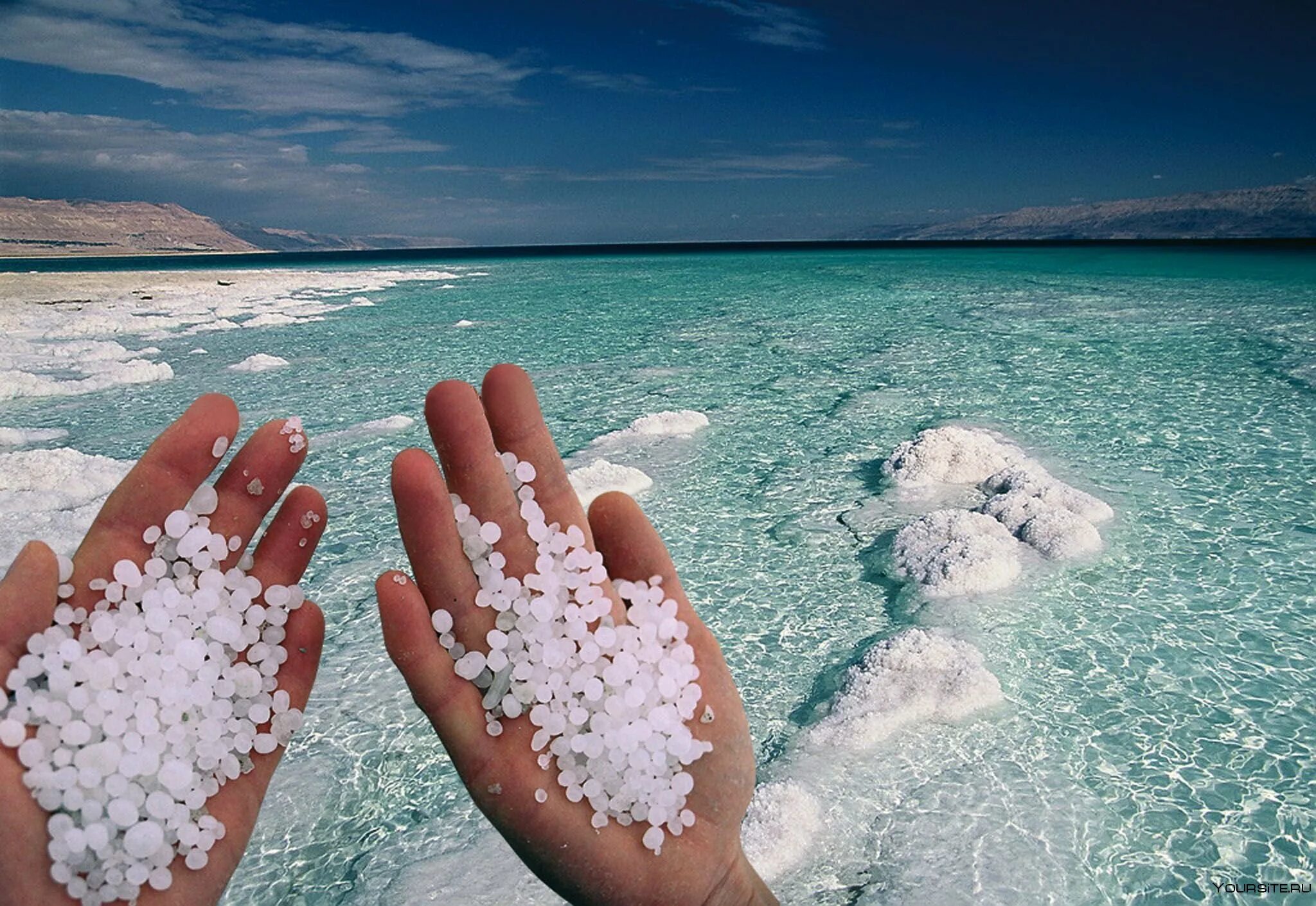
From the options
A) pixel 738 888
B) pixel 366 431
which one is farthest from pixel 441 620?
pixel 366 431

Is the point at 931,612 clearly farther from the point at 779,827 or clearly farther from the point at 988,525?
the point at 779,827

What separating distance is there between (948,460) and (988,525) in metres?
1.61

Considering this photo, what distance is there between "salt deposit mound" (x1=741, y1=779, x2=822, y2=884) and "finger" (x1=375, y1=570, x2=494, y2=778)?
1.75 m

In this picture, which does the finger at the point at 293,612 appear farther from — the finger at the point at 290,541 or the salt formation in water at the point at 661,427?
the salt formation in water at the point at 661,427

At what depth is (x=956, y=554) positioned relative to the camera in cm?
594

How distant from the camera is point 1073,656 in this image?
16.4 ft

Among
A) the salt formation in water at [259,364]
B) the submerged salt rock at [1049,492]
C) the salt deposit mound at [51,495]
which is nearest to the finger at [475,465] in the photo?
the salt deposit mound at [51,495]

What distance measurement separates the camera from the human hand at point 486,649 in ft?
6.82

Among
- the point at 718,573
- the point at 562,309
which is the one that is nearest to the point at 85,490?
the point at 718,573

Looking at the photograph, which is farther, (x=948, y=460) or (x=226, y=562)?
Result: (x=948, y=460)

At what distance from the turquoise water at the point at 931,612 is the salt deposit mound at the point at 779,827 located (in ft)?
0.23

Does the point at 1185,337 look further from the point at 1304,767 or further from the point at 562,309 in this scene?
the point at 562,309

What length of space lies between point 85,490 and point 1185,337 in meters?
18.0

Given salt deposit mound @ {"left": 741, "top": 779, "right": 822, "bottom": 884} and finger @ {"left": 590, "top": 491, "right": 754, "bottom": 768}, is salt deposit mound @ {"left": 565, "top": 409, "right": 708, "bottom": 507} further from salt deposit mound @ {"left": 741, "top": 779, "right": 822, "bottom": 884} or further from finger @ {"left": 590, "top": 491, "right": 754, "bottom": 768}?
finger @ {"left": 590, "top": 491, "right": 754, "bottom": 768}
